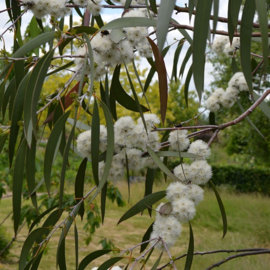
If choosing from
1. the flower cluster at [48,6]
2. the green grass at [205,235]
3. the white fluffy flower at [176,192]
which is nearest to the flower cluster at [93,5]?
the flower cluster at [48,6]

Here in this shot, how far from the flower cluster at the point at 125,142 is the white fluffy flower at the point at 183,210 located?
147 millimetres

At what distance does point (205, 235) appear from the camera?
439 centimetres

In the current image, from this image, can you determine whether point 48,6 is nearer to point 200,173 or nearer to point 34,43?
point 34,43

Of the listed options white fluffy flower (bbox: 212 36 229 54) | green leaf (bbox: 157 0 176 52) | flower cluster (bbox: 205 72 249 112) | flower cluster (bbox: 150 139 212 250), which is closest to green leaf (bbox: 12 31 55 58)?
green leaf (bbox: 157 0 176 52)

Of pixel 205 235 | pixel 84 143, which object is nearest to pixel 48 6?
pixel 84 143

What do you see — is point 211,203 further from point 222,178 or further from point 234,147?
point 234,147

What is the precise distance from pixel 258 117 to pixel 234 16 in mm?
5121

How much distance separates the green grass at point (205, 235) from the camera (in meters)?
3.37

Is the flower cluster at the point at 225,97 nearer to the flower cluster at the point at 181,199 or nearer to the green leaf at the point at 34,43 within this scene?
the flower cluster at the point at 181,199

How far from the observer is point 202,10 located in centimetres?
60

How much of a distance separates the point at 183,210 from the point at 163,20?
13.7 inches

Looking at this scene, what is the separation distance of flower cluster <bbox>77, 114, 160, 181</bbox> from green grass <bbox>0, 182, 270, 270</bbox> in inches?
99.1

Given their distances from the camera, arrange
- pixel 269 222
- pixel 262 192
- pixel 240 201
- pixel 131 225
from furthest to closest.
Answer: pixel 262 192 → pixel 240 201 → pixel 131 225 → pixel 269 222

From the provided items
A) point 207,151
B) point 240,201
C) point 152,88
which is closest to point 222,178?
point 240,201
